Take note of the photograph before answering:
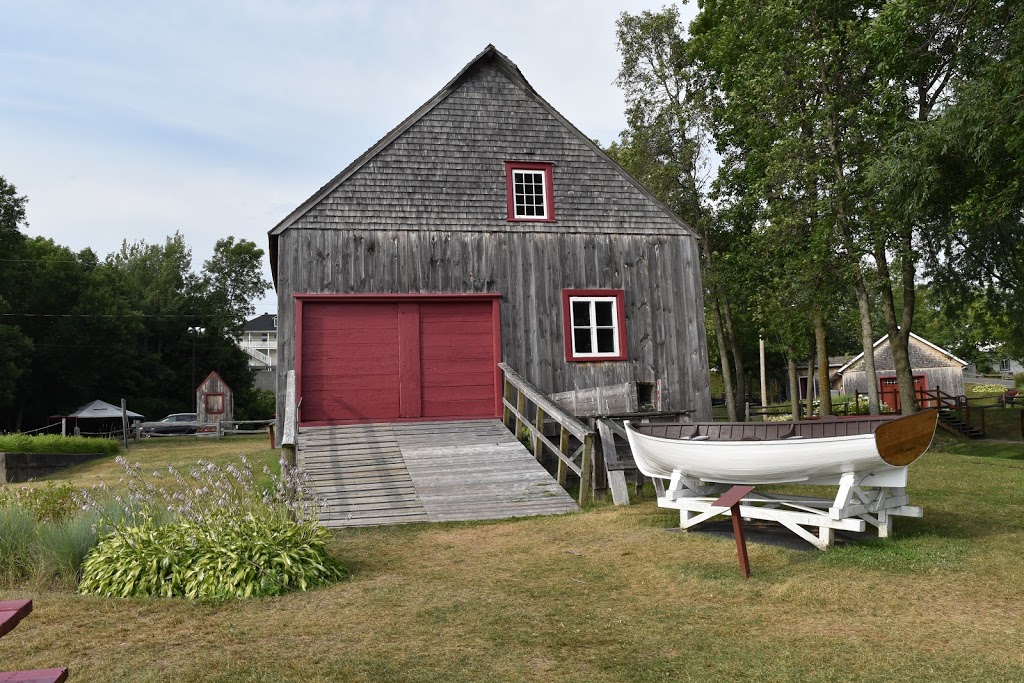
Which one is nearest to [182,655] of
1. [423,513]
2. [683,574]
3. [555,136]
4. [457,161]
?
[683,574]

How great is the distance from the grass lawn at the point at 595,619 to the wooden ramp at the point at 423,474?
1.74 meters

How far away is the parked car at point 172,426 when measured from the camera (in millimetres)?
34469

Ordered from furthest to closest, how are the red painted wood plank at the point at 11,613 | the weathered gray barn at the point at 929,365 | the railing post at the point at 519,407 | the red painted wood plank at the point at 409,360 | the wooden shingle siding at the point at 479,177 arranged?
the weathered gray barn at the point at 929,365 → the wooden shingle siding at the point at 479,177 → the red painted wood plank at the point at 409,360 → the railing post at the point at 519,407 → the red painted wood plank at the point at 11,613

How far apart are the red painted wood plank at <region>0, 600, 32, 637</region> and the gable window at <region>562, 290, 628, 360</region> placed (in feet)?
45.2

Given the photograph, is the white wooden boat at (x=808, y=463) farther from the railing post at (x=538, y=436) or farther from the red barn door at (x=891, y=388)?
the red barn door at (x=891, y=388)

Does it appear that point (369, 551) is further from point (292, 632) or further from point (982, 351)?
point (982, 351)

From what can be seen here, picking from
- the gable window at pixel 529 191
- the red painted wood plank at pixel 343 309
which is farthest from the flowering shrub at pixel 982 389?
the red painted wood plank at pixel 343 309

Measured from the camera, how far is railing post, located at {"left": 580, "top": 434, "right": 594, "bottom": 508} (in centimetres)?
1184

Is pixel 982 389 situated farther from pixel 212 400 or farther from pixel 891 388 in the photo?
pixel 212 400

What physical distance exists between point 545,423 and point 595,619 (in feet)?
32.5

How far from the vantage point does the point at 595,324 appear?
17.3 metres

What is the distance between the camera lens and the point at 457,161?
1706 cm

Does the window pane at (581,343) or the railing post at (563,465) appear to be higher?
the window pane at (581,343)

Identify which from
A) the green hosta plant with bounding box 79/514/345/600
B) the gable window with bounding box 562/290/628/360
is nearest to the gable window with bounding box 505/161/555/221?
Answer: the gable window with bounding box 562/290/628/360
